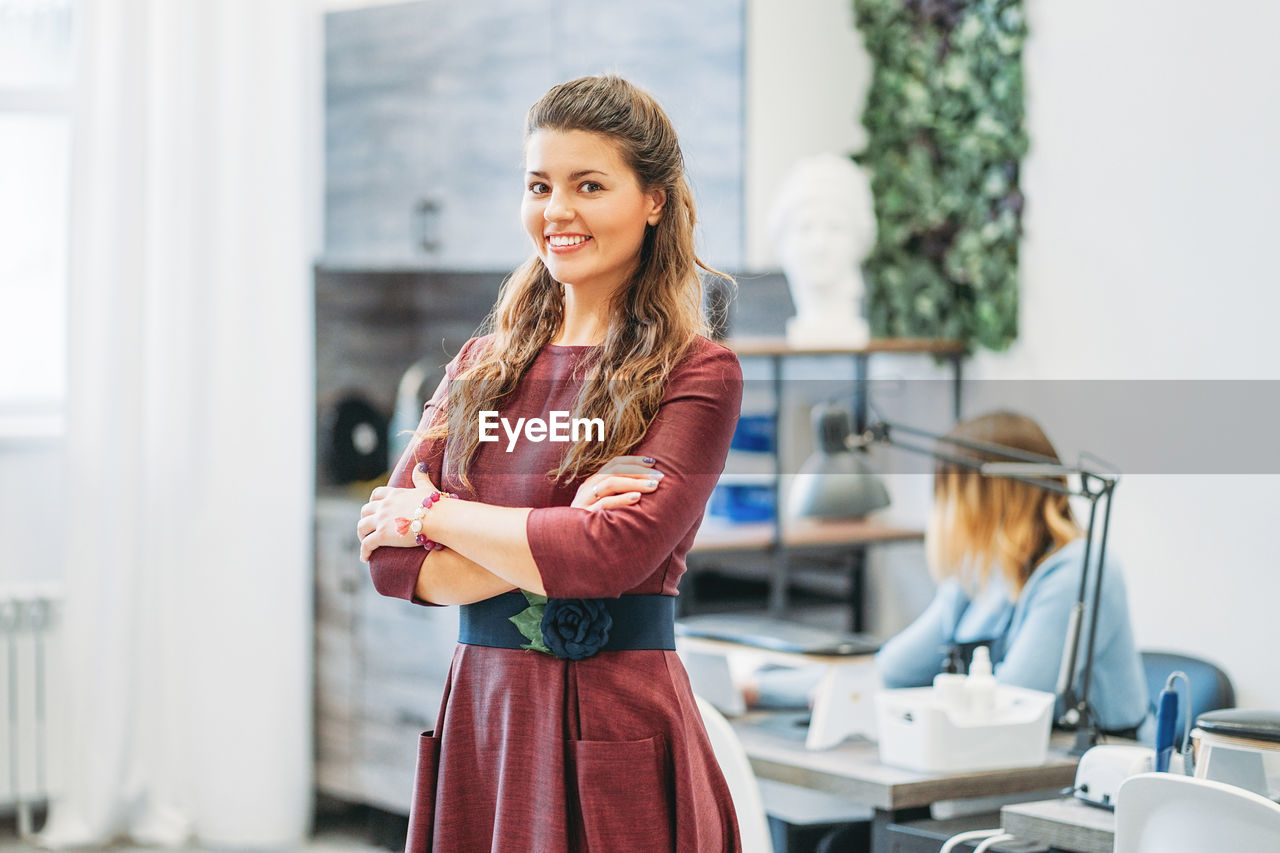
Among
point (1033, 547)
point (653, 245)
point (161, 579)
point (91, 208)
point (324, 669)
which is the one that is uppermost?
point (91, 208)

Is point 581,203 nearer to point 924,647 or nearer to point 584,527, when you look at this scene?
point 584,527

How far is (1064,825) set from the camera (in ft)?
5.84

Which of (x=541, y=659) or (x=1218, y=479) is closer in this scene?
(x=541, y=659)

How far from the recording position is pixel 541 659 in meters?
1.36

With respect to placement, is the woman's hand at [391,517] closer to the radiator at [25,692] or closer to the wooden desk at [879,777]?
the wooden desk at [879,777]

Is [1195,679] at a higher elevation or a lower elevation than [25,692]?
higher

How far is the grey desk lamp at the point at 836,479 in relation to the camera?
2527 millimetres

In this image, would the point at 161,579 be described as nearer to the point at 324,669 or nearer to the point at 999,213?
the point at 324,669

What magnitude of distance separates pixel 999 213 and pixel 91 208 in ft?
7.31

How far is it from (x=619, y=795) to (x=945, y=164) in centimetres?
264

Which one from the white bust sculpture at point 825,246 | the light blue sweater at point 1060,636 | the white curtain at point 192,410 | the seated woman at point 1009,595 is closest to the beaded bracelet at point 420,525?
the seated woman at point 1009,595

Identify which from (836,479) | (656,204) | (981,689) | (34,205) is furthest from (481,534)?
(34,205)

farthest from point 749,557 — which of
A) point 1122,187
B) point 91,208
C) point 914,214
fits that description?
point 91,208

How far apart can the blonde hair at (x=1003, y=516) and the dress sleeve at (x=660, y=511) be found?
124cm
